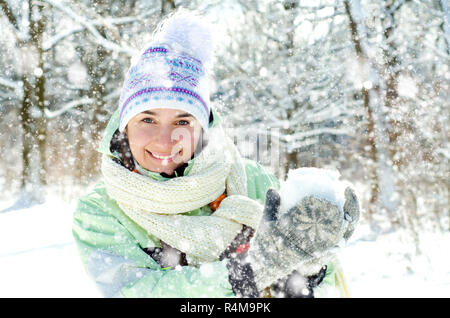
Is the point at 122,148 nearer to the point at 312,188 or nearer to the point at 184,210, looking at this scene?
the point at 184,210

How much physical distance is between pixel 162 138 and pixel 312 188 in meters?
0.70

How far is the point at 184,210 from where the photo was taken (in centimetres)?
167

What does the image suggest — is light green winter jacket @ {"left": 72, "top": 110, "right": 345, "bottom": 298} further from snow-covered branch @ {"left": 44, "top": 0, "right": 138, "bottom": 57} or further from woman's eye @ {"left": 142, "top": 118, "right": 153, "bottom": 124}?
snow-covered branch @ {"left": 44, "top": 0, "right": 138, "bottom": 57}

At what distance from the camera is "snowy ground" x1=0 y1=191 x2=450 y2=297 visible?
3475mm

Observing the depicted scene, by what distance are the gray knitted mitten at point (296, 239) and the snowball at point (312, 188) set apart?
1.1 inches

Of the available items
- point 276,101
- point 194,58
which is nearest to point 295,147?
point 276,101

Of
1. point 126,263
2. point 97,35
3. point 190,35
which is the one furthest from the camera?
point 97,35

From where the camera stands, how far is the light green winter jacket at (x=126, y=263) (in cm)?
128

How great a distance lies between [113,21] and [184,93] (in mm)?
7409

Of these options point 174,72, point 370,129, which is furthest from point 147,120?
point 370,129

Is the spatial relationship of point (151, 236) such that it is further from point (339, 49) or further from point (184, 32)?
point (339, 49)

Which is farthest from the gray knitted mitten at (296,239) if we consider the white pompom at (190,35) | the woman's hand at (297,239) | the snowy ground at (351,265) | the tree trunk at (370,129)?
the tree trunk at (370,129)

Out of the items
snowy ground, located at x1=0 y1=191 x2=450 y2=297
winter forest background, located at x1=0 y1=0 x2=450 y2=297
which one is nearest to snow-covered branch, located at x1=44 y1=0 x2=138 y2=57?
winter forest background, located at x1=0 y1=0 x2=450 y2=297

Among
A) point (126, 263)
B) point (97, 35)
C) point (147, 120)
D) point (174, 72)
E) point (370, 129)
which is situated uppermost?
point (97, 35)
